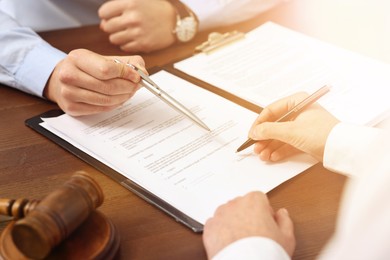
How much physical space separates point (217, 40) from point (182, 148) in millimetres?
479

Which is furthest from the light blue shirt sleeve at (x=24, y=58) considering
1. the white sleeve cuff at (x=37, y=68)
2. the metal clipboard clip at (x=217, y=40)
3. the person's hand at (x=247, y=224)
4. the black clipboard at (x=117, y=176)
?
the person's hand at (x=247, y=224)

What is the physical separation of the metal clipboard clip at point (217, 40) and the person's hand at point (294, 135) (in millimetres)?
423

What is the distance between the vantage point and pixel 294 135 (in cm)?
95

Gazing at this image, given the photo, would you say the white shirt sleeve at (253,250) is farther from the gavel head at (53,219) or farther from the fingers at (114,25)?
the fingers at (114,25)

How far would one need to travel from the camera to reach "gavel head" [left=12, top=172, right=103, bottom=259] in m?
0.68

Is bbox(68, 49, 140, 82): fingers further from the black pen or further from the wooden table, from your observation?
the black pen

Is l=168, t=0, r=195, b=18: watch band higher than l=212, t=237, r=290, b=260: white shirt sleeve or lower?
higher

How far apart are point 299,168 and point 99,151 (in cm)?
36

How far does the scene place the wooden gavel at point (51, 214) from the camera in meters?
0.68

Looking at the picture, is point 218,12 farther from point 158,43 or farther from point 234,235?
point 234,235

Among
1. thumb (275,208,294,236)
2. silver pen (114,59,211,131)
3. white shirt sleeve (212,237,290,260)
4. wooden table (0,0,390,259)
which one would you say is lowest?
wooden table (0,0,390,259)

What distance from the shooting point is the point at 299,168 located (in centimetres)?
95

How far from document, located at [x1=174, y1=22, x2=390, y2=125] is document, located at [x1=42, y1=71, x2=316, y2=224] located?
0.08 metres

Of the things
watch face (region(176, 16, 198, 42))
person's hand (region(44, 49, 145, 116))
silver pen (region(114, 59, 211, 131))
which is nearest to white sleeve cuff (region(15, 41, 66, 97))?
person's hand (region(44, 49, 145, 116))
